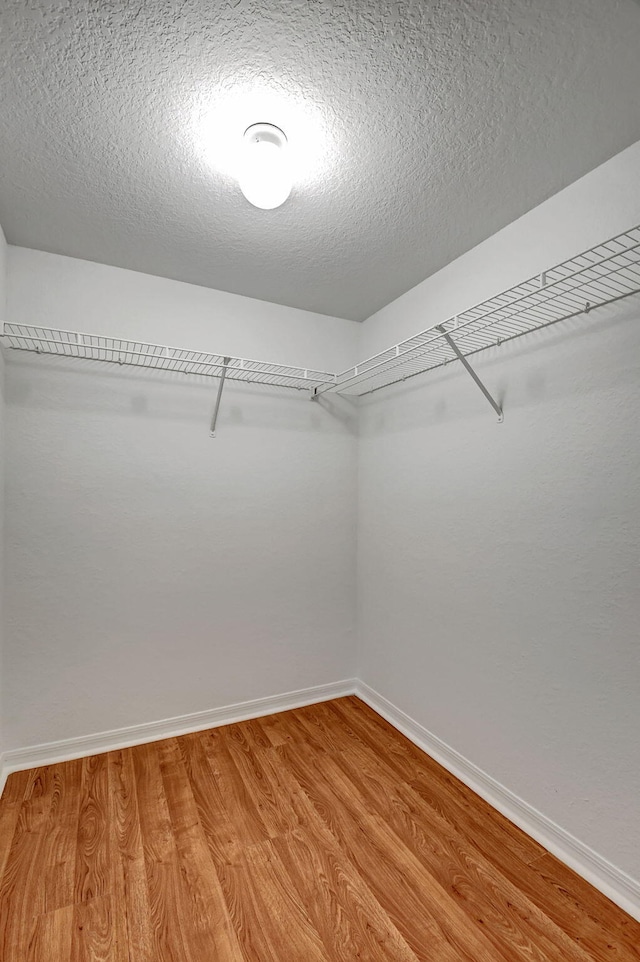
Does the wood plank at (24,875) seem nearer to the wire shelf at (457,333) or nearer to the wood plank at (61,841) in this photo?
the wood plank at (61,841)

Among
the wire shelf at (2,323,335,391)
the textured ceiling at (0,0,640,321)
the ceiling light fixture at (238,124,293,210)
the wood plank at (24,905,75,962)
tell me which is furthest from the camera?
the wire shelf at (2,323,335,391)

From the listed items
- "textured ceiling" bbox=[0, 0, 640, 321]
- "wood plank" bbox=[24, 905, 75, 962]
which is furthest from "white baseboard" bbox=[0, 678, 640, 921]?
"textured ceiling" bbox=[0, 0, 640, 321]

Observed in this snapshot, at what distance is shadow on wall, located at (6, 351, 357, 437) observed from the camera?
1.99 meters

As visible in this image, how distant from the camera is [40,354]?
1.99 metres

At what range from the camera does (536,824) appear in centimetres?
159

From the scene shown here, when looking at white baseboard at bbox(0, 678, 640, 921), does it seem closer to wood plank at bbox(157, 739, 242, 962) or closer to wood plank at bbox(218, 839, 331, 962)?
wood plank at bbox(157, 739, 242, 962)

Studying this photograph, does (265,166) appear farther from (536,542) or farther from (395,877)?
(395,877)

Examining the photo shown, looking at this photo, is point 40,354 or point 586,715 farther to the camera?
point 40,354

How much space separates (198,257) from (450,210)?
1151 mm

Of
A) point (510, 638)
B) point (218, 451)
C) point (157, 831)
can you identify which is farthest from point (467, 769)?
point (218, 451)

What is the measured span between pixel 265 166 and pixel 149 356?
948 mm

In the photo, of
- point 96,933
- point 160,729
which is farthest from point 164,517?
point 96,933

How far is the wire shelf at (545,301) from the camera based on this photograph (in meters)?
1.34

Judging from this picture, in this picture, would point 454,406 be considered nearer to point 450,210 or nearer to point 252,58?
point 450,210
